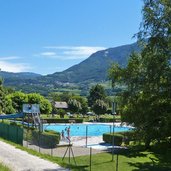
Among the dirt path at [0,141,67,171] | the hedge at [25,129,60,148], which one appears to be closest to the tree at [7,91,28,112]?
the hedge at [25,129,60,148]

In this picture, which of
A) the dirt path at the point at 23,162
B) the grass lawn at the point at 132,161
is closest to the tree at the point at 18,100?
the grass lawn at the point at 132,161

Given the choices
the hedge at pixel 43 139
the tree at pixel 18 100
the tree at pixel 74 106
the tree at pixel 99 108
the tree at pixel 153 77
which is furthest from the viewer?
the tree at pixel 74 106

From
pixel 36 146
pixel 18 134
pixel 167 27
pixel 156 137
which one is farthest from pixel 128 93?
pixel 18 134

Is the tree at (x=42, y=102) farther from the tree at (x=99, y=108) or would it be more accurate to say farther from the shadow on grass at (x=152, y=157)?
the shadow on grass at (x=152, y=157)

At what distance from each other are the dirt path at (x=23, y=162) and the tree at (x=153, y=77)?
5.32 m

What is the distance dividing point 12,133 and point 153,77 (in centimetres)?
2053

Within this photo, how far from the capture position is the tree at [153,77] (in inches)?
746

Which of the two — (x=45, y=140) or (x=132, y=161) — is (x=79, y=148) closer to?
(x=45, y=140)

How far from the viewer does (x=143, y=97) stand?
2044 cm

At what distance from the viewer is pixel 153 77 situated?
19453mm

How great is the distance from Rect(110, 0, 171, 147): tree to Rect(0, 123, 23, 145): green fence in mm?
14864

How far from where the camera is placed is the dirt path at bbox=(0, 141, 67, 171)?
20109 millimetres

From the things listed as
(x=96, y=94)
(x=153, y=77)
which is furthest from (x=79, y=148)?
(x=96, y=94)

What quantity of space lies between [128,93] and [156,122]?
258 cm
